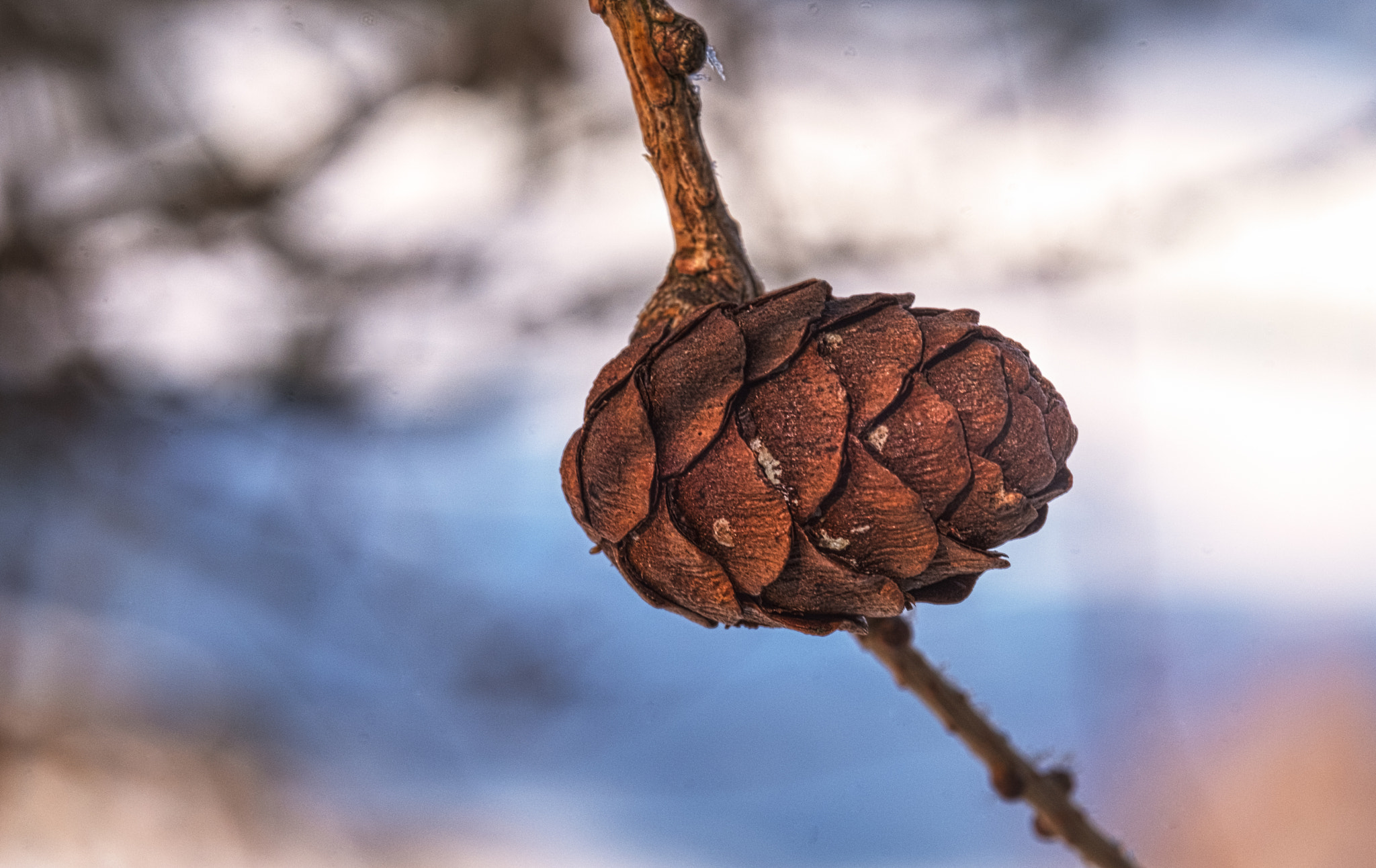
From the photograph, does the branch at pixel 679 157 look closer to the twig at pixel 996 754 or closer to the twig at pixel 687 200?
the twig at pixel 687 200

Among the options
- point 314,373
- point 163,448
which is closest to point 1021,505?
point 314,373

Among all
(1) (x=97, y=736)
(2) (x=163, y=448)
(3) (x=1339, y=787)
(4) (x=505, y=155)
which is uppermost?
(4) (x=505, y=155)

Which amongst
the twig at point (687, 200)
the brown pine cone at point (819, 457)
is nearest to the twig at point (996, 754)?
the twig at point (687, 200)

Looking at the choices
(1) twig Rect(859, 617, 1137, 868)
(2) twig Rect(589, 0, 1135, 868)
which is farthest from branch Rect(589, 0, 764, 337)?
(1) twig Rect(859, 617, 1137, 868)

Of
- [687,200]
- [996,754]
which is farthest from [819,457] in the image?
[996,754]

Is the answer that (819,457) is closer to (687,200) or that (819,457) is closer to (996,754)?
(687,200)

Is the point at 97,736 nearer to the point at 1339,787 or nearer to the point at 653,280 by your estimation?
the point at 653,280

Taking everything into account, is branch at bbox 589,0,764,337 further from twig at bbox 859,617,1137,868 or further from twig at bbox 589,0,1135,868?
twig at bbox 859,617,1137,868
